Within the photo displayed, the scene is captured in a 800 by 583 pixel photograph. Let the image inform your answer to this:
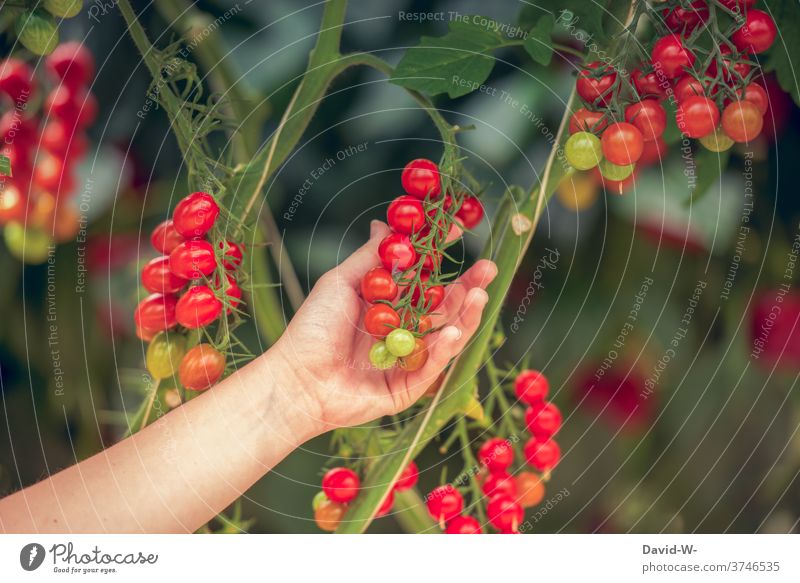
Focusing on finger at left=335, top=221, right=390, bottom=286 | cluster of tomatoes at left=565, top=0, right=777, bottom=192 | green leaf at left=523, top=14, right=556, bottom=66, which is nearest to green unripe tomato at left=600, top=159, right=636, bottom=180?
cluster of tomatoes at left=565, top=0, right=777, bottom=192

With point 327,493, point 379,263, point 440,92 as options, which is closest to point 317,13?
point 440,92

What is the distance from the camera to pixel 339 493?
0.77 meters

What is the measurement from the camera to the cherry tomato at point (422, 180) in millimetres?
733

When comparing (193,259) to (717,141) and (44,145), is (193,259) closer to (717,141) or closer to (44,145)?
(44,145)

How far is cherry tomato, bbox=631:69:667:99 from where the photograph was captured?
28.8 inches

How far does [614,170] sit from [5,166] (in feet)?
1.93

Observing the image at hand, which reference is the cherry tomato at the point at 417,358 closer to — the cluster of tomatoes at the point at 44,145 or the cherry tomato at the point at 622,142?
the cherry tomato at the point at 622,142

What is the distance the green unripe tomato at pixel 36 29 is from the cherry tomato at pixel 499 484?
0.60 meters

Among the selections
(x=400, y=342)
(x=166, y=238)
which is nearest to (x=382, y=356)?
(x=400, y=342)

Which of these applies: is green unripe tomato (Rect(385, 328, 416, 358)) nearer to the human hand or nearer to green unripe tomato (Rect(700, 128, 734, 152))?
the human hand

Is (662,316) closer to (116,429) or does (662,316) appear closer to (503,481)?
(503,481)

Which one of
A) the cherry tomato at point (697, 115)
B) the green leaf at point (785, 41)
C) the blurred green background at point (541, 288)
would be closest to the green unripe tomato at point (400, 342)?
the blurred green background at point (541, 288)

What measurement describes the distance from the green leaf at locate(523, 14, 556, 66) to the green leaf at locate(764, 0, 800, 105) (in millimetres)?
209

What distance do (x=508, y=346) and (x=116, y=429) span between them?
0.39 metres
